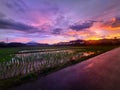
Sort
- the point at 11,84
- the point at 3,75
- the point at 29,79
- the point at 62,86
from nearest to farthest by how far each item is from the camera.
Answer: the point at 62,86 < the point at 11,84 < the point at 29,79 < the point at 3,75

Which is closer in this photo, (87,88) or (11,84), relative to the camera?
(87,88)

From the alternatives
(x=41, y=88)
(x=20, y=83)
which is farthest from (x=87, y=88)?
(x=20, y=83)

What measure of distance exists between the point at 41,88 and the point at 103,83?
3.50 meters

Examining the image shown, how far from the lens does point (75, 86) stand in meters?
7.73

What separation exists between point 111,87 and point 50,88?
3.20 m

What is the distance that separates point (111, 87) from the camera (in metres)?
7.30

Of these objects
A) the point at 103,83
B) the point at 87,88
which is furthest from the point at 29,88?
the point at 103,83

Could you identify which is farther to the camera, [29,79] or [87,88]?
[29,79]

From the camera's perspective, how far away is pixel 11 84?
9.01 meters

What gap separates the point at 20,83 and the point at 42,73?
289 cm

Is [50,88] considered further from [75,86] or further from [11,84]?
[11,84]

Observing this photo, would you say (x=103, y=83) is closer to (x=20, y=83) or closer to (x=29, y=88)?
(x=29, y=88)

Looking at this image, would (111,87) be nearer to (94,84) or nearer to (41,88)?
(94,84)

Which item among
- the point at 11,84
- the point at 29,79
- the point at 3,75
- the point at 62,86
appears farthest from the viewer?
the point at 3,75
